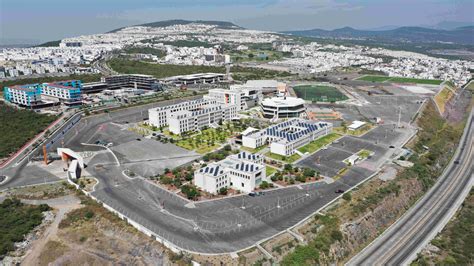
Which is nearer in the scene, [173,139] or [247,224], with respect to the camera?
[247,224]

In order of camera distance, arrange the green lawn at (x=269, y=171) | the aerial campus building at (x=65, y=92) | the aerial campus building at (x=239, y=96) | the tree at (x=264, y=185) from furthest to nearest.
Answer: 1. the aerial campus building at (x=65, y=92)
2. the aerial campus building at (x=239, y=96)
3. the green lawn at (x=269, y=171)
4. the tree at (x=264, y=185)

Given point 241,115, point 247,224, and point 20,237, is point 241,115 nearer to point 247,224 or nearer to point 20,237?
point 247,224

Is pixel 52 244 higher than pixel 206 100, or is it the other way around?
pixel 206 100

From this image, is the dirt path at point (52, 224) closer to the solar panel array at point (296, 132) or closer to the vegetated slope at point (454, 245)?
the solar panel array at point (296, 132)

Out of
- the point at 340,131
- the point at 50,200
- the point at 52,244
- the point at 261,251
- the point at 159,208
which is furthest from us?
the point at 340,131

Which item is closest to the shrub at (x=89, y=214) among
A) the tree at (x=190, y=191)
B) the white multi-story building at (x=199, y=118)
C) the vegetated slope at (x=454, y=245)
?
the tree at (x=190, y=191)

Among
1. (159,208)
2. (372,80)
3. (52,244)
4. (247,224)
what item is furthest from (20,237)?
(372,80)

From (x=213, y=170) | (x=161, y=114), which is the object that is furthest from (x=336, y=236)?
(x=161, y=114)
